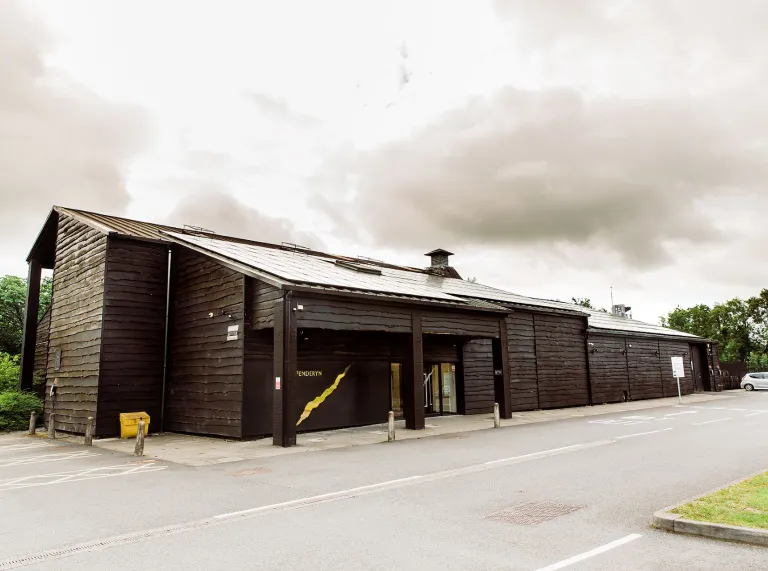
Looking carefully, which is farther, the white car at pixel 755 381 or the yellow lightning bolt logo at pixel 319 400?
the white car at pixel 755 381

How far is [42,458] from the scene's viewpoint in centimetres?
1343

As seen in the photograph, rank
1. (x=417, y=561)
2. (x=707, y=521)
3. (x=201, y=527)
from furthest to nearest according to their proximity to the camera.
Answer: (x=201, y=527), (x=707, y=521), (x=417, y=561)

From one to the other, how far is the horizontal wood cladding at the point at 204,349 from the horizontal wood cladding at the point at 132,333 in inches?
18.0

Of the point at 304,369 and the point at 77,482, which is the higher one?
the point at 304,369

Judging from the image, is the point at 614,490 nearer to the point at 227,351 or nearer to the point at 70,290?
the point at 227,351

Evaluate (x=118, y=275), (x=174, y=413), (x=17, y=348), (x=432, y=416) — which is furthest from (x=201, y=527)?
(x=17, y=348)

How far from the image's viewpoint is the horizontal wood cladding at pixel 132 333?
17.4m

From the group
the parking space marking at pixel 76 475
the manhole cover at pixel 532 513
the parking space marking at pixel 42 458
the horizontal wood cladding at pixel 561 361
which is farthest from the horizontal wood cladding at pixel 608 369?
the parking space marking at pixel 42 458

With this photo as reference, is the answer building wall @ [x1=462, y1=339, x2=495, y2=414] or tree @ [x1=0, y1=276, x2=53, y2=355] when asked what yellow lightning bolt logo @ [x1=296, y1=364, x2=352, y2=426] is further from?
tree @ [x1=0, y1=276, x2=53, y2=355]

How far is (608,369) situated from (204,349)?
75.7 feet

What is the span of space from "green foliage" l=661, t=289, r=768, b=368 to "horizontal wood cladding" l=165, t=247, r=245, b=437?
2455 inches

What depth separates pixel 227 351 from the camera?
54.0 ft

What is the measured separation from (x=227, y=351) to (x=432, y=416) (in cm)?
987

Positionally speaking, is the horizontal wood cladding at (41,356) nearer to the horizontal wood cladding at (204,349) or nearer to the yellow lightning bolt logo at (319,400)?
the horizontal wood cladding at (204,349)
